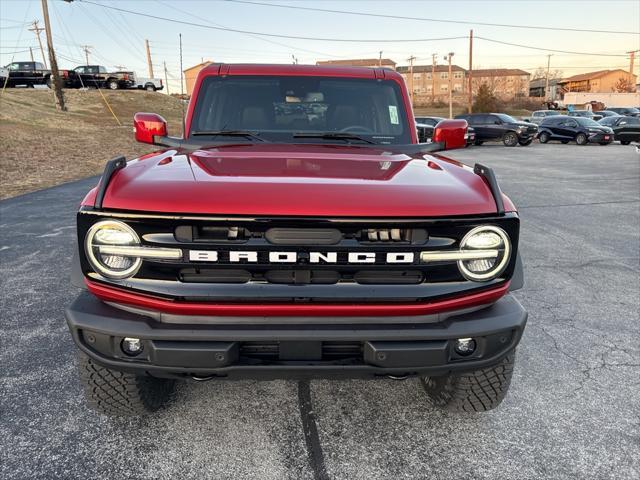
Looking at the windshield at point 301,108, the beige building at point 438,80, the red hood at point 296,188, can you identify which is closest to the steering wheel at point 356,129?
the windshield at point 301,108

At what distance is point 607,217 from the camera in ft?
25.6

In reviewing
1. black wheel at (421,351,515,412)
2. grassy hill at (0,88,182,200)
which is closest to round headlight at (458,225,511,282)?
black wheel at (421,351,515,412)

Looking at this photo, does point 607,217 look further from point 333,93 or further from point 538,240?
point 333,93

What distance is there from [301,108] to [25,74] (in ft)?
137

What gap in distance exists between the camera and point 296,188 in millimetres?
1944

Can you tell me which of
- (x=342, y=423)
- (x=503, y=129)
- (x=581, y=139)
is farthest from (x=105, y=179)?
(x=581, y=139)

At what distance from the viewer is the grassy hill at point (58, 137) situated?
12.9 m

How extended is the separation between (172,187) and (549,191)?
1011cm

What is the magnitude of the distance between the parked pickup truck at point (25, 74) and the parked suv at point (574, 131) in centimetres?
3566

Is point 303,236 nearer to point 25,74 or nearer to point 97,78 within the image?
point 25,74

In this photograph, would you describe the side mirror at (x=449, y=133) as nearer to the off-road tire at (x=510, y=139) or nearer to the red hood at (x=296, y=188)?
the red hood at (x=296, y=188)

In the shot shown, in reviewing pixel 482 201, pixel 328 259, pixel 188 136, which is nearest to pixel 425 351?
pixel 328 259

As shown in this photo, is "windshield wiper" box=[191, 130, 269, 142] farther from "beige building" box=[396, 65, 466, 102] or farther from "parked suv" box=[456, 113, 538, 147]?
"beige building" box=[396, 65, 466, 102]

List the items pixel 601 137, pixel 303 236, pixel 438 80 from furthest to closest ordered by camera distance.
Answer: pixel 438 80 → pixel 601 137 → pixel 303 236
